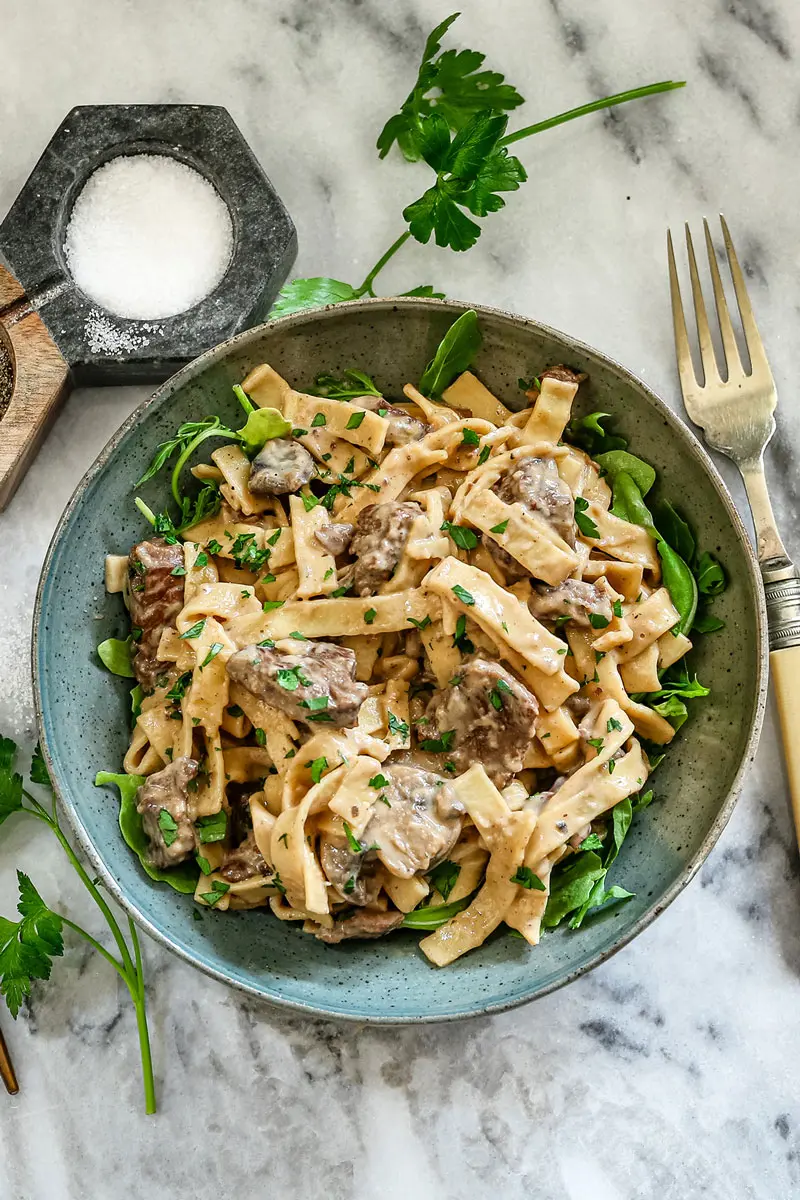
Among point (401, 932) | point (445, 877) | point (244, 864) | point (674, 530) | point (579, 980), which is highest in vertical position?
point (674, 530)

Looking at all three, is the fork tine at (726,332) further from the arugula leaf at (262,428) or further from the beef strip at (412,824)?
the beef strip at (412,824)

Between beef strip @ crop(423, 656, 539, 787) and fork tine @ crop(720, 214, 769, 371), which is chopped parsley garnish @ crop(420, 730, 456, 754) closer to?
beef strip @ crop(423, 656, 539, 787)

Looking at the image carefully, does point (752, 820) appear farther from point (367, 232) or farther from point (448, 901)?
point (367, 232)

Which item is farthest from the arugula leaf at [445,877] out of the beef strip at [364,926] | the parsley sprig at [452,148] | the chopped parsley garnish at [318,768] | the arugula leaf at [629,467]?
the parsley sprig at [452,148]

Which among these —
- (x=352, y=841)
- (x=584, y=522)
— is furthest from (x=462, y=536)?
(x=352, y=841)

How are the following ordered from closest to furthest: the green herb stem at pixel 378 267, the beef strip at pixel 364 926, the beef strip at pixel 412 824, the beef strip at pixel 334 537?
1. the beef strip at pixel 412 824
2. the beef strip at pixel 364 926
3. the beef strip at pixel 334 537
4. the green herb stem at pixel 378 267

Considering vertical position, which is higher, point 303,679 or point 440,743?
point 303,679

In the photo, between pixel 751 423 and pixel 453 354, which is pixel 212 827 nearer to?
pixel 453 354
